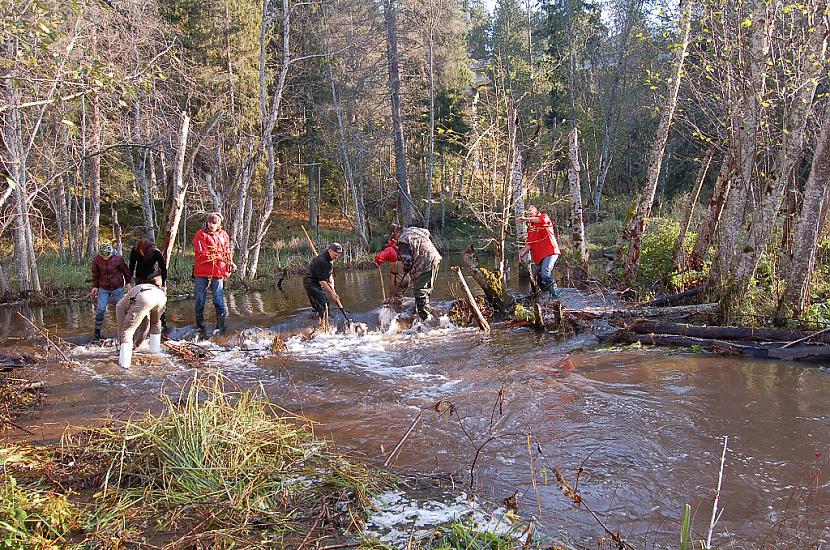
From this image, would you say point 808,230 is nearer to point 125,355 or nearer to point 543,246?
point 543,246

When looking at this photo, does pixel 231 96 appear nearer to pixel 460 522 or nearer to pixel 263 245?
pixel 263 245

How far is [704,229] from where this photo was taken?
1175 cm

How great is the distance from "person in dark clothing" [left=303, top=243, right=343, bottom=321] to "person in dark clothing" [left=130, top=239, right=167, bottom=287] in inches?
98.4

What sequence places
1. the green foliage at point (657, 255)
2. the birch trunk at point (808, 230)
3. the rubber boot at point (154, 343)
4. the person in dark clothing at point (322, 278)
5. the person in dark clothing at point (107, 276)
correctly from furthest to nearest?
Answer: the green foliage at point (657, 255)
the person in dark clothing at point (322, 278)
the person in dark clothing at point (107, 276)
the rubber boot at point (154, 343)
the birch trunk at point (808, 230)

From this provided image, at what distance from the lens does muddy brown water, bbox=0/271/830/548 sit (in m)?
3.86

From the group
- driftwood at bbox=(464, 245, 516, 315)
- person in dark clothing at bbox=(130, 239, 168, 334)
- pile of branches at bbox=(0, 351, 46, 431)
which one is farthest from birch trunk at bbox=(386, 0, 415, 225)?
pile of branches at bbox=(0, 351, 46, 431)

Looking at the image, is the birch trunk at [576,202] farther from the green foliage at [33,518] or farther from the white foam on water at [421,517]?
the green foliage at [33,518]

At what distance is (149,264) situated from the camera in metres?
9.02

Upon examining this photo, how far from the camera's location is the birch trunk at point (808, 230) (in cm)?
707

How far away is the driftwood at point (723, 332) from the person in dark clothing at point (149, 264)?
7333mm

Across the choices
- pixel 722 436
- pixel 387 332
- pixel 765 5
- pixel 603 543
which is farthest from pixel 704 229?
pixel 603 543

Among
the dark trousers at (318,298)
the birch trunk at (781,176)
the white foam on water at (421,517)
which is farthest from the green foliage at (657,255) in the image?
the white foam on water at (421,517)

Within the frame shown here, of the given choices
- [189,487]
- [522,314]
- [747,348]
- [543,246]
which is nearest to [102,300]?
[189,487]

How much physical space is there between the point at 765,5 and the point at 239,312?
11189 millimetres
